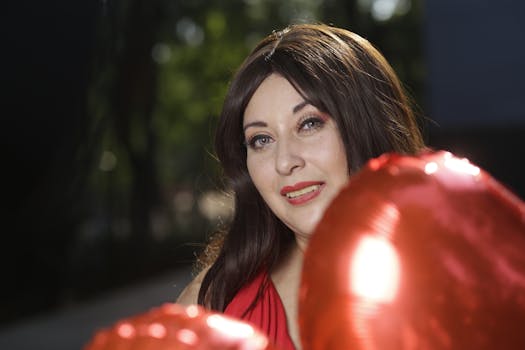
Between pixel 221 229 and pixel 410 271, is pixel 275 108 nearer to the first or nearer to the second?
pixel 221 229

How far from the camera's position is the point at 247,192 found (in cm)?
198

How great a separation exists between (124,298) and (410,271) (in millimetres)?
8977

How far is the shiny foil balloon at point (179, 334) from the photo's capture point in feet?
2.80

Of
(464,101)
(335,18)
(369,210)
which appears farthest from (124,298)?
(369,210)

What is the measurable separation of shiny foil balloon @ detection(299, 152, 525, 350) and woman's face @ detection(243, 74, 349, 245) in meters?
0.65

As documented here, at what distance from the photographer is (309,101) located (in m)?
1.67

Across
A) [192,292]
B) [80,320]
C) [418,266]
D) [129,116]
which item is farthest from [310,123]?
[129,116]

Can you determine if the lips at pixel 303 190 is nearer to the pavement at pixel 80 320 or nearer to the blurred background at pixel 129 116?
the blurred background at pixel 129 116

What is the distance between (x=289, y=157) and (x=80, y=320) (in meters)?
6.87

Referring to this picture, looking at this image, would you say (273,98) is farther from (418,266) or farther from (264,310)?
(418,266)

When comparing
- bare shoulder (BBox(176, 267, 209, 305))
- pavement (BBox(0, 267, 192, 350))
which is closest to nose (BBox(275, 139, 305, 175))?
bare shoulder (BBox(176, 267, 209, 305))

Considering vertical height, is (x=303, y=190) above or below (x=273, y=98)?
below

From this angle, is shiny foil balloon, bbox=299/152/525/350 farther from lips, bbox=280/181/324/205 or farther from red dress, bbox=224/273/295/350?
red dress, bbox=224/273/295/350

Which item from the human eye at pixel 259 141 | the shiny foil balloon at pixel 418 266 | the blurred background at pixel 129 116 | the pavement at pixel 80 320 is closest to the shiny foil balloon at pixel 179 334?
the shiny foil balloon at pixel 418 266
